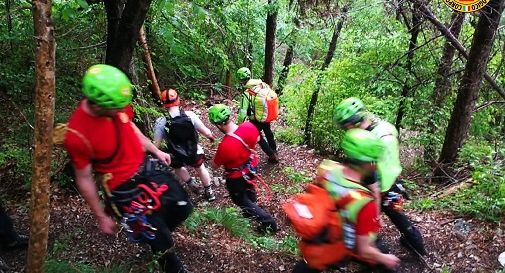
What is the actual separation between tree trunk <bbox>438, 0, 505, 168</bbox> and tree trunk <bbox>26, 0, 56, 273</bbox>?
6202mm

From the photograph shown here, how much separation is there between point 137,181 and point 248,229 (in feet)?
8.75

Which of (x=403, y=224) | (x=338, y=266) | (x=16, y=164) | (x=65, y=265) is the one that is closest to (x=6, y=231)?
(x=65, y=265)

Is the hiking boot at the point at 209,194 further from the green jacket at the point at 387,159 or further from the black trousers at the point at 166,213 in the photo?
the green jacket at the point at 387,159

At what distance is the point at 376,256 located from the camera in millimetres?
3285

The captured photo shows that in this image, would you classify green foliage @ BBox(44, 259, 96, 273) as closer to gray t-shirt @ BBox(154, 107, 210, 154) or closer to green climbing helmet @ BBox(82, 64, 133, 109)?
green climbing helmet @ BBox(82, 64, 133, 109)

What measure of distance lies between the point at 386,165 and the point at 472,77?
4.03 m

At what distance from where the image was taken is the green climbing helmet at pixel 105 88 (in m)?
3.17

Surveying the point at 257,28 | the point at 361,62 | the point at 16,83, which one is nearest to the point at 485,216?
the point at 361,62

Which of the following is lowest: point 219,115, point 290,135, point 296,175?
point 296,175

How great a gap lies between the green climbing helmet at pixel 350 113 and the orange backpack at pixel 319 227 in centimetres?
131

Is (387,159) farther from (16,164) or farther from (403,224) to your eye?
(16,164)

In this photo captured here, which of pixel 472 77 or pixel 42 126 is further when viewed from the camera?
pixel 472 77

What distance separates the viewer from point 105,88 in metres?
3.17

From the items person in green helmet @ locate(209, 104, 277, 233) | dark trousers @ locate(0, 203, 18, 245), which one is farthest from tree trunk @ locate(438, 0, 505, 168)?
dark trousers @ locate(0, 203, 18, 245)
